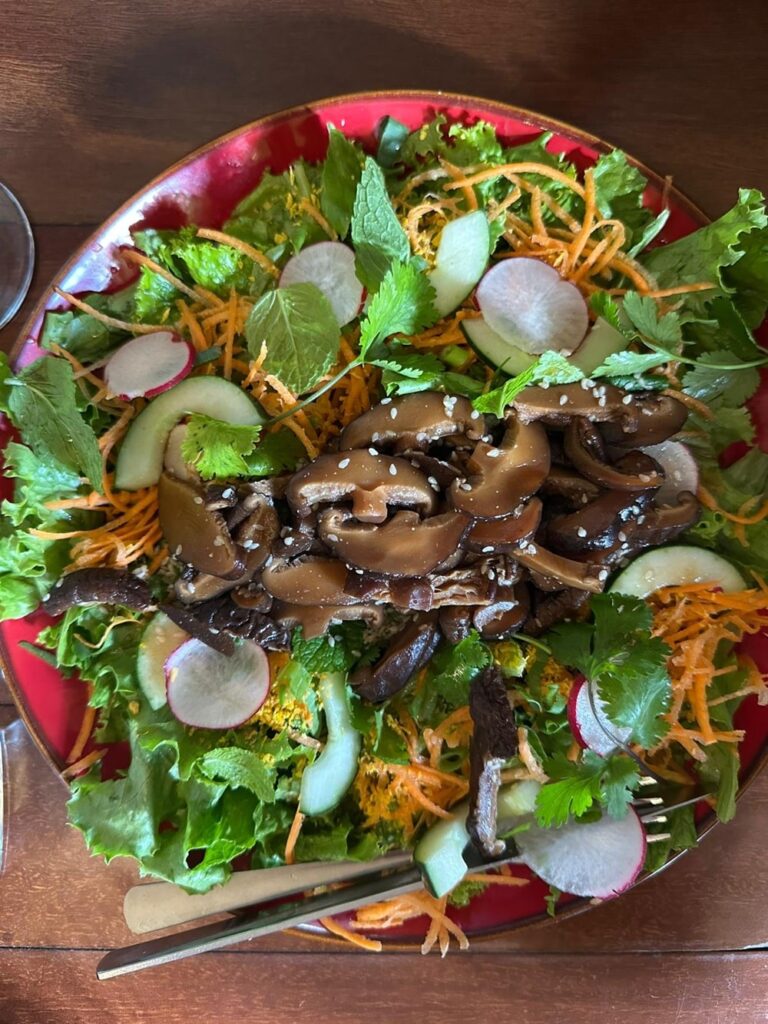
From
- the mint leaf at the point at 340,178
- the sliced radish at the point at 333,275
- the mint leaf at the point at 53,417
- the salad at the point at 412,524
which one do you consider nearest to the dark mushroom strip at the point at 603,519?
the salad at the point at 412,524

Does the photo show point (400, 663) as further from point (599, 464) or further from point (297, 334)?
point (297, 334)

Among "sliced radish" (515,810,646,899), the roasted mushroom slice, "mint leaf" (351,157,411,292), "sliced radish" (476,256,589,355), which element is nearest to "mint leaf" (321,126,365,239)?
"mint leaf" (351,157,411,292)

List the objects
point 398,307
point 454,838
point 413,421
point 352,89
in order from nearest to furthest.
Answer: point 398,307, point 413,421, point 454,838, point 352,89

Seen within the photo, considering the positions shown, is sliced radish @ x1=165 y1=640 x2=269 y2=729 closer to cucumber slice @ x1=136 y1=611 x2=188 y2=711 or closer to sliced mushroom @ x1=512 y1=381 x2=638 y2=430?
cucumber slice @ x1=136 y1=611 x2=188 y2=711

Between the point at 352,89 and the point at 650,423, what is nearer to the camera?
the point at 650,423

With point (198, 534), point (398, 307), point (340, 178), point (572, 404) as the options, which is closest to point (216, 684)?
point (198, 534)

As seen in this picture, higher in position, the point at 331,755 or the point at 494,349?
Answer: the point at 494,349

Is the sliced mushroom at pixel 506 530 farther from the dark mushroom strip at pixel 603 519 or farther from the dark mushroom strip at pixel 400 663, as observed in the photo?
the dark mushroom strip at pixel 400 663

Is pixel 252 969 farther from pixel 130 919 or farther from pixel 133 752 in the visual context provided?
pixel 133 752
